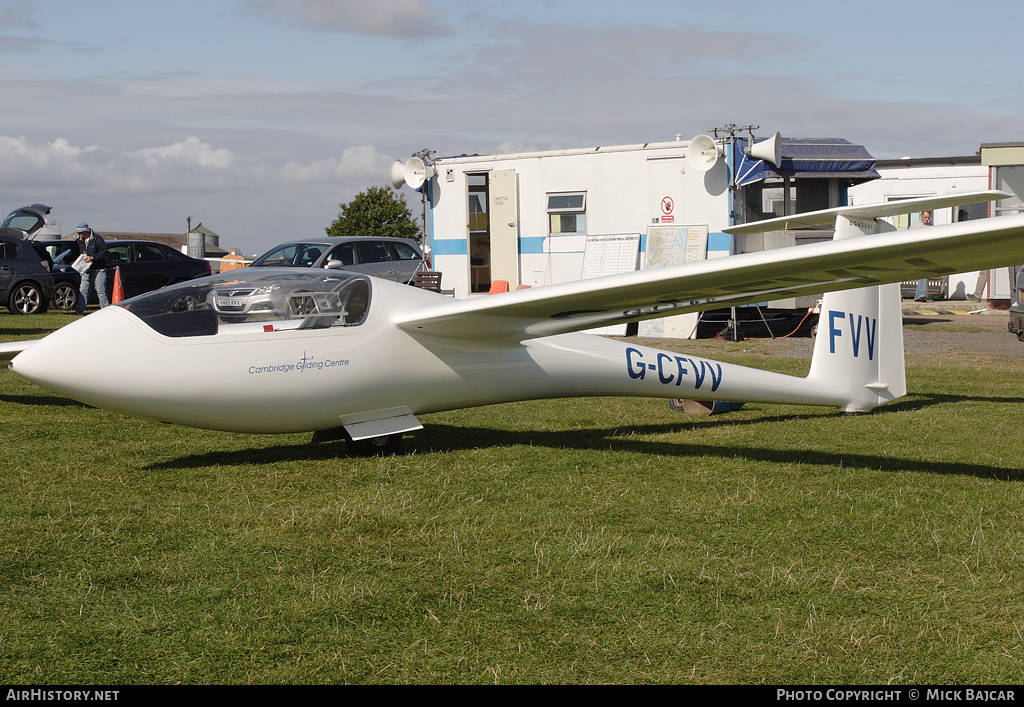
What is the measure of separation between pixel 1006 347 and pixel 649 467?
11966 millimetres

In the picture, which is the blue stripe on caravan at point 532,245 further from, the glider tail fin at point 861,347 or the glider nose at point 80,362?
the glider nose at point 80,362

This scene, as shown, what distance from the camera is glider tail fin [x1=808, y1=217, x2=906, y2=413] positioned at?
8.50m

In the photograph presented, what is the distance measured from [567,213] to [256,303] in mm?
13458

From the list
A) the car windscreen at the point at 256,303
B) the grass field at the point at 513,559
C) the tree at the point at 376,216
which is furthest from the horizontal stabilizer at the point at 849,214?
the tree at the point at 376,216

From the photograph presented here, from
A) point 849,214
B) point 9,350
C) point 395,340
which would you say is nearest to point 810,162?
point 849,214

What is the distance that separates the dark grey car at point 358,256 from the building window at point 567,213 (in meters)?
3.48

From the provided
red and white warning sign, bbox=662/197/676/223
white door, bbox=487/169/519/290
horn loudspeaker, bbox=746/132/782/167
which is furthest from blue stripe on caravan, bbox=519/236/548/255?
horn loudspeaker, bbox=746/132/782/167

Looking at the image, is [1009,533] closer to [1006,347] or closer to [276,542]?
[276,542]

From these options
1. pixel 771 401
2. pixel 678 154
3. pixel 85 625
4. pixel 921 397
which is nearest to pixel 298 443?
pixel 85 625

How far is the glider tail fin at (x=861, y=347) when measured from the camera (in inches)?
335

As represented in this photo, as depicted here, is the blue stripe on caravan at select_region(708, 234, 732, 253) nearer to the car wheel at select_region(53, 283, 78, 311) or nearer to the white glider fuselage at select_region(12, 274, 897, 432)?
the white glider fuselage at select_region(12, 274, 897, 432)

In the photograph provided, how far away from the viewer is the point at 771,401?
8289mm

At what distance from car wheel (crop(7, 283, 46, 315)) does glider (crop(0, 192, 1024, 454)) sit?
15.8 m

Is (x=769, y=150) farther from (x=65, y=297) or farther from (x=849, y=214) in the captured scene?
Answer: (x=65, y=297)
